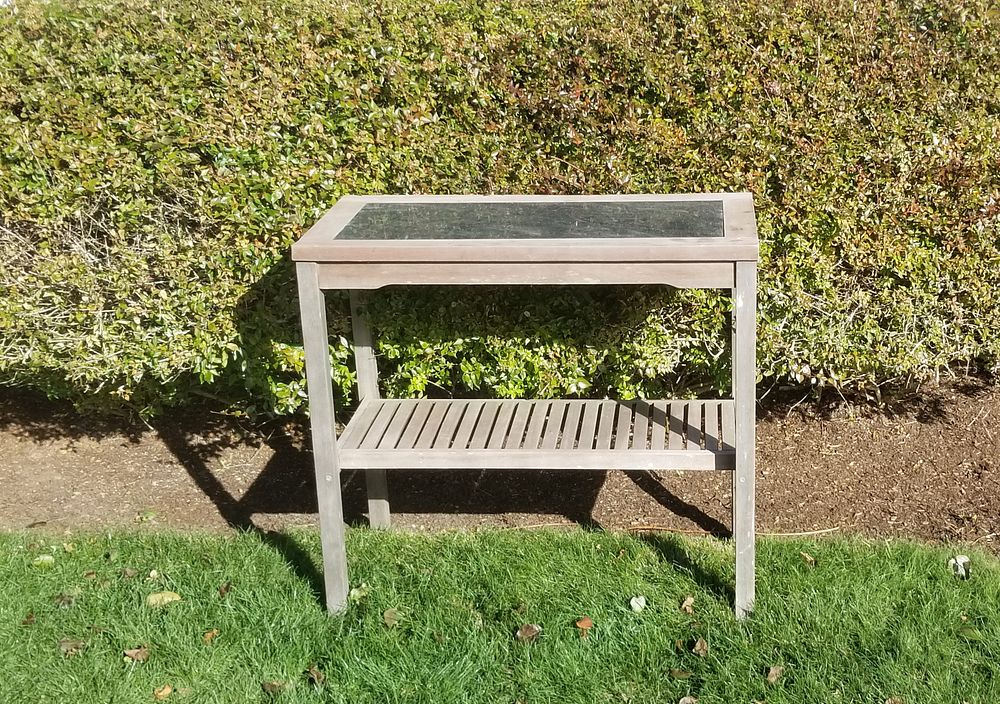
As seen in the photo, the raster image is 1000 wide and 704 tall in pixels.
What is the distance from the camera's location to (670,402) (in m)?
4.09

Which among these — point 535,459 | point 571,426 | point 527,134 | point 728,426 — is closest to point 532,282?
point 535,459

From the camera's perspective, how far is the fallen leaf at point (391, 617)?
3590 millimetres

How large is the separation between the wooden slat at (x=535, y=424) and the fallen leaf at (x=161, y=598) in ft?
4.42

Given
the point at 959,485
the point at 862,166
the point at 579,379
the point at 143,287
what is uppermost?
the point at 862,166

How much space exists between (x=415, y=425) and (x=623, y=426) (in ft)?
2.43

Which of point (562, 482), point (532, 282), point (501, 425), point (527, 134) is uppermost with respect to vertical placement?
point (527, 134)

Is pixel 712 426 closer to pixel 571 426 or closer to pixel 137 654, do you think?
pixel 571 426

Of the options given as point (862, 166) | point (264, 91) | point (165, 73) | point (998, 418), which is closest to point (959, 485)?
point (998, 418)

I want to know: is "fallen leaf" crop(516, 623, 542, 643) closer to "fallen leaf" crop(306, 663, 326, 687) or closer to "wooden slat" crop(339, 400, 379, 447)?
"fallen leaf" crop(306, 663, 326, 687)

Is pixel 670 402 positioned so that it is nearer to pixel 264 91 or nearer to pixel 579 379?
pixel 579 379

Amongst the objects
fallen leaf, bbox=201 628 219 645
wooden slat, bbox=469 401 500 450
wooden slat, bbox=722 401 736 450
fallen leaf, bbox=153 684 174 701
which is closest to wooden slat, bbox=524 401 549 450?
wooden slat, bbox=469 401 500 450

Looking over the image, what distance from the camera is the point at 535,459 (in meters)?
3.56

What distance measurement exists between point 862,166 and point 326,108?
205 centimetres

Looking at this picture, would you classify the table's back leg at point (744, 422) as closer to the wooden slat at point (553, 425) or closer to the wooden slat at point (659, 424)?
the wooden slat at point (659, 424)
